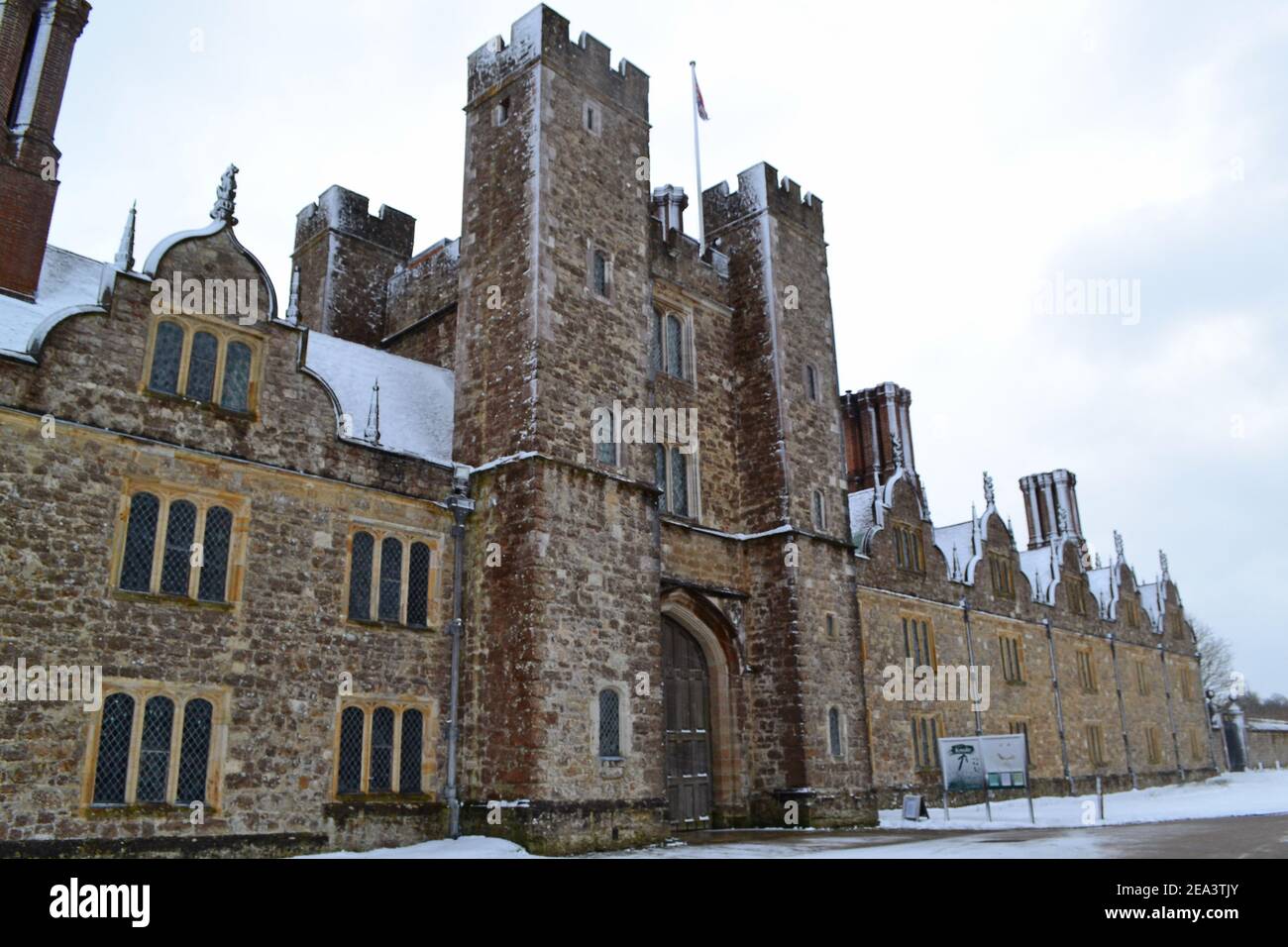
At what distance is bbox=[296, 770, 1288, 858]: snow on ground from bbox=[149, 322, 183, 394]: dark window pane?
7690mm

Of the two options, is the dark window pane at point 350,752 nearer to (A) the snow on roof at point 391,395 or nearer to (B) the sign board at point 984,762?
(A) the snow on roof at point 391,395

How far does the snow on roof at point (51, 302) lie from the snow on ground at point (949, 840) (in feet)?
29.1

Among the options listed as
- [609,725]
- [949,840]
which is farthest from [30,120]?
[949,840]

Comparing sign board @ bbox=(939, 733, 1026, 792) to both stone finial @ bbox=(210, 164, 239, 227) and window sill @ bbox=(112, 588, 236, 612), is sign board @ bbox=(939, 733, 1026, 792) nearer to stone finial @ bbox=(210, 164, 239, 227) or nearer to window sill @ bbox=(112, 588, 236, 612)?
window sill @ bbox=(112, 588, 236, 612)

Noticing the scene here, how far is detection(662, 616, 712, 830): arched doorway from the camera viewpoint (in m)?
22.5

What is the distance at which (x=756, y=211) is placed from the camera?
27609 mm

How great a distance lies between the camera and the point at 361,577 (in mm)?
17906

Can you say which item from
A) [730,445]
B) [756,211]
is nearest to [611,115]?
[756,211]

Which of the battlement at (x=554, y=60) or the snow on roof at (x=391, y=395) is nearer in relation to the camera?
the snow on roof at (x=391, y=395)

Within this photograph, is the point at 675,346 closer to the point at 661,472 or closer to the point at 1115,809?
the point at 661,472

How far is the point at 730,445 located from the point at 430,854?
13.3 meters

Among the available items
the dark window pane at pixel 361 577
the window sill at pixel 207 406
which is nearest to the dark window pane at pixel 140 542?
the window sill at pixel 207 406

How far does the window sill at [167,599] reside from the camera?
1482 cm
